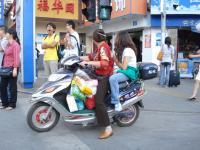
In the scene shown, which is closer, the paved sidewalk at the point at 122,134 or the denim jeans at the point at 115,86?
the paved sidewalk at the point at 122,134

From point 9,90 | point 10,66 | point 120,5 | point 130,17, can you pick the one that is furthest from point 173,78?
point 130,17

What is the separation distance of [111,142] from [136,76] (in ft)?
4.36

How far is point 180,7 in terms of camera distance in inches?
794

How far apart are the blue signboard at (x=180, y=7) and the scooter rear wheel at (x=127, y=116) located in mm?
13174

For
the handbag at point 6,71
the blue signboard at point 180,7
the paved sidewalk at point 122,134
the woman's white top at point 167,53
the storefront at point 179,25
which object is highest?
the blue signboard at point 180,7

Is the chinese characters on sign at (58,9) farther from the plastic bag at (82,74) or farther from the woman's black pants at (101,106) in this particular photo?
the woman's black pants at (101,106)

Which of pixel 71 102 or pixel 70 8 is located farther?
pixel 70 8

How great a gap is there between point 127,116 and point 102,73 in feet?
3.52

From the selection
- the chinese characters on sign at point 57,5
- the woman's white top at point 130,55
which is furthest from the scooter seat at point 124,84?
the chinese characters on sign at point 57,5

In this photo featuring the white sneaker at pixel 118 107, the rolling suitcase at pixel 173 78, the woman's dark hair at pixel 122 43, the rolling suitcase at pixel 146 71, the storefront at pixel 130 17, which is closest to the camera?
the white sneaker at pixel 118 107

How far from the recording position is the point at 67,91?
6711mm

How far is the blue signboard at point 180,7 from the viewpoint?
65.4 feet

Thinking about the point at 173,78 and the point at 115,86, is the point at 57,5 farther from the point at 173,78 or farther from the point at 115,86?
the point at 115,86

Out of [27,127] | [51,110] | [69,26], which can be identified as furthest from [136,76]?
[69,26]
